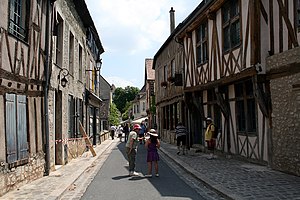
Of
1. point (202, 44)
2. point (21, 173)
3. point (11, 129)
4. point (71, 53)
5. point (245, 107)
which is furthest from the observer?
point (202, 44)

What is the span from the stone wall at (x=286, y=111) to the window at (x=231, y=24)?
2622 millimetres

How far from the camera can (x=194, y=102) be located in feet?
55.6

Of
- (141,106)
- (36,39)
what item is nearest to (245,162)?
(36,39)

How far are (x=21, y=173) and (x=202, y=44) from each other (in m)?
10.2

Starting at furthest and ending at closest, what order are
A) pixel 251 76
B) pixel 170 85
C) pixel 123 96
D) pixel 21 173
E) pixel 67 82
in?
pixel 123 96 → pixel 170 85 → pixel 67 82 → pixel 251 76 → pixel 21 173

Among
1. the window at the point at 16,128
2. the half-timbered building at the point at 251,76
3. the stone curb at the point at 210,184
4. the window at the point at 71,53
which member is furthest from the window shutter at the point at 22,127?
the window at the point at 71,53

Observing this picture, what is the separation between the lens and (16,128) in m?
8.17

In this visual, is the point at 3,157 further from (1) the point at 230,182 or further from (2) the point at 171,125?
(2) the point at 171,125

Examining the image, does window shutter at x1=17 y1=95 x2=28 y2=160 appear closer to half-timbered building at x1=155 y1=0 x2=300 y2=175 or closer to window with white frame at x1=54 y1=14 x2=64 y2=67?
window with white frame at x1=54 y1=14 x2=64 y2=67

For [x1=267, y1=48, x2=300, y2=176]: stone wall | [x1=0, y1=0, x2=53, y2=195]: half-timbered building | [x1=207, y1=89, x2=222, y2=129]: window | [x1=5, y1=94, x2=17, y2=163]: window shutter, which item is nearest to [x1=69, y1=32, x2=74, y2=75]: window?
[x1=0, y1=0, x2=53, y2=195]: half-timbered building

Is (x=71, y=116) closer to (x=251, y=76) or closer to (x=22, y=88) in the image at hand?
(x=22, y=88)

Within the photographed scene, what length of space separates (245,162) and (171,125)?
13.3 meters

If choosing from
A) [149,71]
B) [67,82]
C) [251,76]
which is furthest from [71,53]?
[149,71]

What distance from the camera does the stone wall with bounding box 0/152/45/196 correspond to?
730cm
